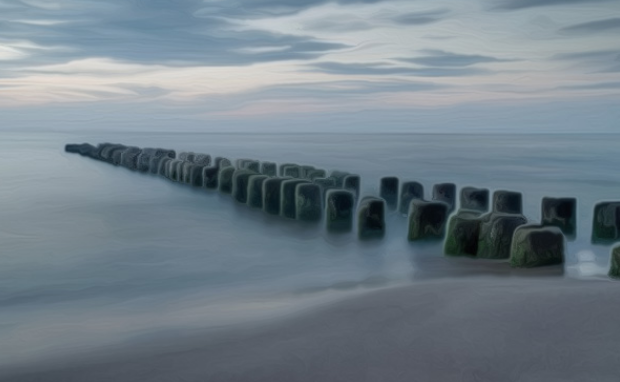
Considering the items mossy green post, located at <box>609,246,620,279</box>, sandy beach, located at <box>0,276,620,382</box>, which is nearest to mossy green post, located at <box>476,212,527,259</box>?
mossy green post, located at <box>609,246,620,279</box>

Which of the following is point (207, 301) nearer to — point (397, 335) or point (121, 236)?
point (397, 335)

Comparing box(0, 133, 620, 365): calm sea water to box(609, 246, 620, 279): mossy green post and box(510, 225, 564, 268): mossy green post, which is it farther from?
box(609, 246, 620, 279): mossy green post

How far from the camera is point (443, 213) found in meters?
8.18

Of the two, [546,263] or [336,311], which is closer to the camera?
[336,311]

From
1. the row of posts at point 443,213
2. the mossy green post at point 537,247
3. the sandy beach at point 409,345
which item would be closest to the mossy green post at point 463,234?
the row of posts at point 443,213

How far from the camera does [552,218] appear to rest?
8.64m

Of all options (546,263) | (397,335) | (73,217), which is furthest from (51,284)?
(73,217)

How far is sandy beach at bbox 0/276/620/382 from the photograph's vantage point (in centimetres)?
388

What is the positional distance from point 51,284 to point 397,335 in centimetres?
424

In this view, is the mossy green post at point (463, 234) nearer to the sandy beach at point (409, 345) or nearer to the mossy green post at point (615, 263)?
the mossy green post at point (615, 263)

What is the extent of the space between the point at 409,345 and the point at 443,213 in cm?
406

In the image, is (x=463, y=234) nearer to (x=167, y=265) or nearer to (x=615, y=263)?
(x=615, y=263)

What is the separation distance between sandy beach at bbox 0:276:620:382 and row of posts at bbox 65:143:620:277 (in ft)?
3.32

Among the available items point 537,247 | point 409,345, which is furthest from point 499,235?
Result: point 409,345
